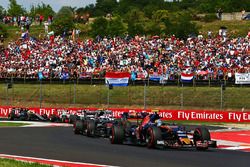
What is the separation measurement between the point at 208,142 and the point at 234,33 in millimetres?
53459

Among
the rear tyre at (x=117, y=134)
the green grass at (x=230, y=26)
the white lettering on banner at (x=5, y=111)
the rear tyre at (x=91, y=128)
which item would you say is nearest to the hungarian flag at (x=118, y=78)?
the white lettering on banner at (x=5, y=111)

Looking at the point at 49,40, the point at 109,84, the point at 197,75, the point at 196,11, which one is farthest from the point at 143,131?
the point at 196,11

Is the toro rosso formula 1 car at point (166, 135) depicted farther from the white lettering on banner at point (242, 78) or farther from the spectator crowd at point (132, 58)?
the spectator crowd at point (132, 58)

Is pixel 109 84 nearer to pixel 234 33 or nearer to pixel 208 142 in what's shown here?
pixel 208 142

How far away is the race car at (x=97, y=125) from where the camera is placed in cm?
2481

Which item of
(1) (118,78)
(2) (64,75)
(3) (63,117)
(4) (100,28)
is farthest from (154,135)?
(4) (100,28)

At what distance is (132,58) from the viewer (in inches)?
2191

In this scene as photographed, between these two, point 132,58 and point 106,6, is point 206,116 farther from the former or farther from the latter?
point 106,6

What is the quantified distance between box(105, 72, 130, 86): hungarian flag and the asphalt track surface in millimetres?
22578

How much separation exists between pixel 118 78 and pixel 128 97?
7.21ft

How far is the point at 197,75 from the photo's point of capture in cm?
4816

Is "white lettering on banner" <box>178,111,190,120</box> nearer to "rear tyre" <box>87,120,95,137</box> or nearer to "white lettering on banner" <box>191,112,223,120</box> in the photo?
"white lettering on banner" <box>191,112,223,120</box>

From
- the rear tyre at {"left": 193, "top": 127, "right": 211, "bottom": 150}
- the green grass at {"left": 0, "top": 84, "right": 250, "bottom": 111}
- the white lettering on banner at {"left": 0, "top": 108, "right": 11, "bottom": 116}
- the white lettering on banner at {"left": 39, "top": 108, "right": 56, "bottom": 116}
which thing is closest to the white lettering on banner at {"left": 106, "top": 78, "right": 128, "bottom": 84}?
the green grass at {"left": 0, "top": 84, "right": 250, "bottom": 111}

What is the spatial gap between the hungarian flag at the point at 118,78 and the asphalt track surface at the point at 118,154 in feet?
74.1
